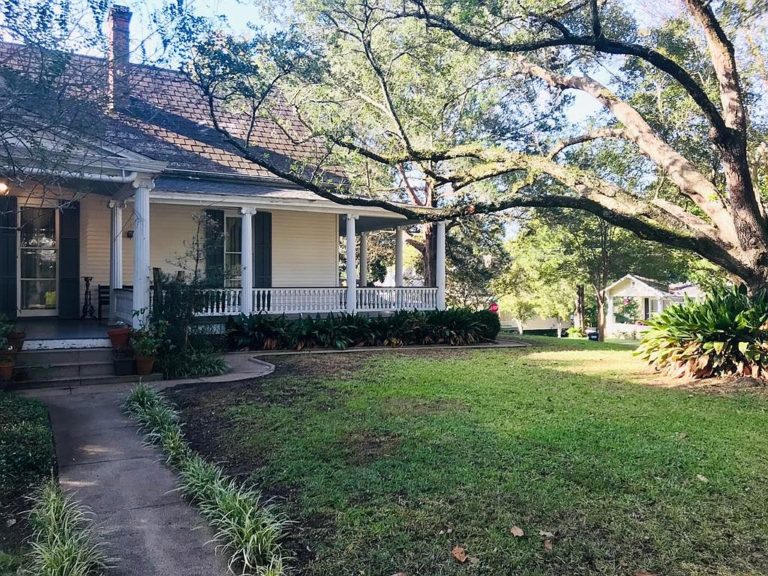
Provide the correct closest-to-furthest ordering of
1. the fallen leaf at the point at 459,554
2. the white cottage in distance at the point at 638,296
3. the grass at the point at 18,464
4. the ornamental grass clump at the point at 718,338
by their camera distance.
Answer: the fallen leaf at the point at 459,554 < the grass at the point at 18,464 < the ornamental grass clump at the point at 718,338 < the white cottage in distance at the point at 638,296

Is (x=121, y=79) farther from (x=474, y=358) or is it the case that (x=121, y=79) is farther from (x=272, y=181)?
(x=272, y=181)

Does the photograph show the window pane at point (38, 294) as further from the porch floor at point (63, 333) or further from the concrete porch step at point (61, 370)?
the concrete porch step at point (61, 370)

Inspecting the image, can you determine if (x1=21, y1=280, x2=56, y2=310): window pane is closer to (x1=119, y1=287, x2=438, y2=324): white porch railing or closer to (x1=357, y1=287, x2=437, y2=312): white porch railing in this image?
(x1=119, y1=287, x2=438, y2=324): white porch railing

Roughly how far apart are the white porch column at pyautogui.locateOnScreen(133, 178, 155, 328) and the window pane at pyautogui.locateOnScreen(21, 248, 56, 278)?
405 cm

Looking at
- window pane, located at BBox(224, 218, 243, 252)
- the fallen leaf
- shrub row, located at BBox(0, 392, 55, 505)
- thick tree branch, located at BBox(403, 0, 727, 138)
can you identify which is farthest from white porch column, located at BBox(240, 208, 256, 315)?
the fallen leaf

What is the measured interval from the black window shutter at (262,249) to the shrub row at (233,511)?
32.0 feet

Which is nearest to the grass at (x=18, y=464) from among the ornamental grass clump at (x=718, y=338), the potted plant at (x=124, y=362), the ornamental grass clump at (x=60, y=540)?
the ornamental grass clump at (x=60, y=540)

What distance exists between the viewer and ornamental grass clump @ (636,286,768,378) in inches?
361

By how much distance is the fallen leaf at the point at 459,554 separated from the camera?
3.51 metres

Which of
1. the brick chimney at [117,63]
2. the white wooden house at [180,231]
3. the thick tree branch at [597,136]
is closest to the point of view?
the brick chimney at [117,63]

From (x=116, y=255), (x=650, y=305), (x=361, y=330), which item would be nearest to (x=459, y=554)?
(x=361, y=330)

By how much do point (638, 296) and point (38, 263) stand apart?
3265 cm

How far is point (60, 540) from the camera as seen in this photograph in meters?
3.60

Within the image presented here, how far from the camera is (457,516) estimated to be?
4070mm
